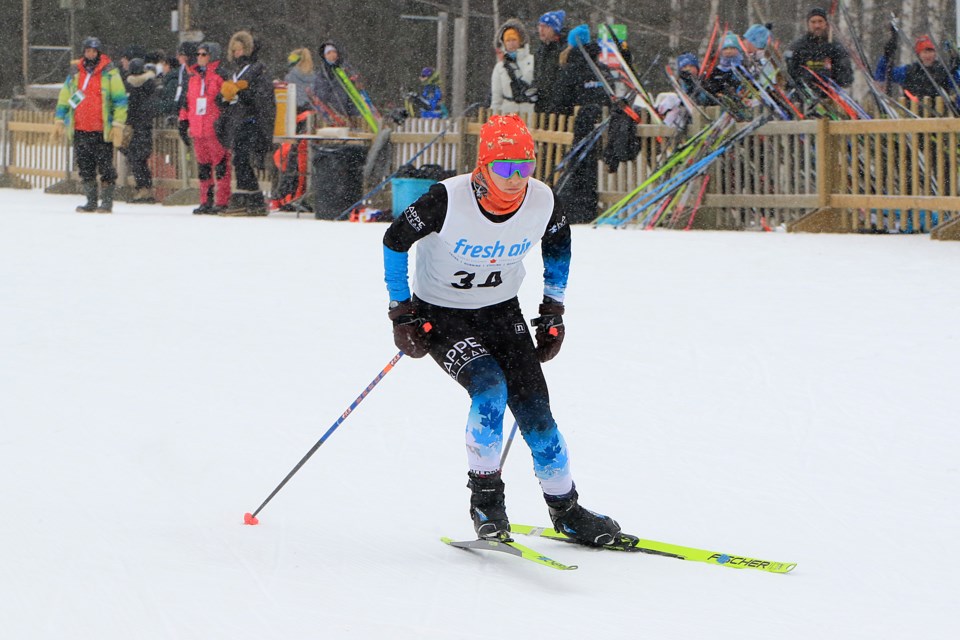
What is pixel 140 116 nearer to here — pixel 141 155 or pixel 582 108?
pixel 141 155

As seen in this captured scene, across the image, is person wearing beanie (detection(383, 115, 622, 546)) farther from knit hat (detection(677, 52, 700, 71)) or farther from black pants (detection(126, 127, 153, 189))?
black pants (detection(126, 127, 153, 189))

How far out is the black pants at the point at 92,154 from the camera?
52.2 feet

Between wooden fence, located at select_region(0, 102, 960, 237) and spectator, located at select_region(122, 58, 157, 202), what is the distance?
5.58 m

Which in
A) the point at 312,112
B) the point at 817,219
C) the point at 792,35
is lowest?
the point at 817,219

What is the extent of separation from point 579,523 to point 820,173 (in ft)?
30.2

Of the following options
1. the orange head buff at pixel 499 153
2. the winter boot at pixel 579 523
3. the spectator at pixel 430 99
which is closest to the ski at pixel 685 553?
the winter boot at pixel 579 523

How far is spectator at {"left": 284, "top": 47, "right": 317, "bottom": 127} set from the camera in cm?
1744

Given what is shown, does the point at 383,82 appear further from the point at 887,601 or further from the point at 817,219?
the point at 887,601

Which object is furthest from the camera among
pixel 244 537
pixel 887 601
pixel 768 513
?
pixel 768 513

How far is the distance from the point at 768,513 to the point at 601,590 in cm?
116

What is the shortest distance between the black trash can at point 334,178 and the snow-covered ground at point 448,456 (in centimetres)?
530

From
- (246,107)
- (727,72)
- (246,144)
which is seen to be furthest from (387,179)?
(727,72)

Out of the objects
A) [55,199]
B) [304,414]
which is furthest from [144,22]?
[304,414]

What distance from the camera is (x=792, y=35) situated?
3125 centimetres
